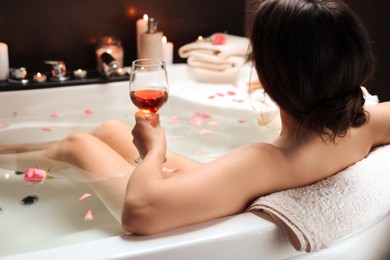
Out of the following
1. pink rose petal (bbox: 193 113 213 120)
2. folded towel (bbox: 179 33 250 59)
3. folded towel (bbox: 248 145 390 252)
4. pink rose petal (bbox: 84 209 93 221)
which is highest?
folded towel (bbox: 248 145 390 252)

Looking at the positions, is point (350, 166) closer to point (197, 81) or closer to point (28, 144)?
point (28, 144)

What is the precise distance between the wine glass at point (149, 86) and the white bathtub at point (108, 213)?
1.16ft

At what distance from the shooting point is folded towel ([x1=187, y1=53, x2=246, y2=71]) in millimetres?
2734

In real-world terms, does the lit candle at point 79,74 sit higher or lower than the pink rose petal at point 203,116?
higher

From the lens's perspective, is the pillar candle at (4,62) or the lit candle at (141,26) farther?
the lit candle at (141,26)

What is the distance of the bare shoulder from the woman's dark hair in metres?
0.26

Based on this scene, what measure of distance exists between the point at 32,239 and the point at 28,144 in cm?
71

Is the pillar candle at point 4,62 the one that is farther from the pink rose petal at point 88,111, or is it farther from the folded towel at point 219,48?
the folded towel at point 219,48

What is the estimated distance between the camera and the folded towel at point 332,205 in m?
1.17

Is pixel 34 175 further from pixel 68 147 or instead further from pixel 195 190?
pixel 195 190

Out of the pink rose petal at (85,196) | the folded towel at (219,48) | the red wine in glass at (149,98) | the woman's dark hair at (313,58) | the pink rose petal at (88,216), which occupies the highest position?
the woman's dark hair at (313,58)

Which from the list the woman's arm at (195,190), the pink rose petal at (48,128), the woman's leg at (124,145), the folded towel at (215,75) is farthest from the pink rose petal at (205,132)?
the woman's arm at (195,190)

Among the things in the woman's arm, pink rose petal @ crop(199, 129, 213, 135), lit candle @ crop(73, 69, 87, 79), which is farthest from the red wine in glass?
lit candle @ crop(73, 69, 87, 79)

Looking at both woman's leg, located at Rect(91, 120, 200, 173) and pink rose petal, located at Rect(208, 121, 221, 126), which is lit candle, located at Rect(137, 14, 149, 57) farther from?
woman's leg, located at Rect(91, 120, 200, 173)
